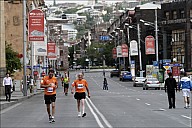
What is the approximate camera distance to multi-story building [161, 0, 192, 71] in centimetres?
9338

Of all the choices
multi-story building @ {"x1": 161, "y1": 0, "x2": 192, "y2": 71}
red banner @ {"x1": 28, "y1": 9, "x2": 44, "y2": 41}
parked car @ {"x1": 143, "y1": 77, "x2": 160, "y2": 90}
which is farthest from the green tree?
multi-story building @ {"x1": 161, "y1": 0, "x2": 192, "y2": 71}

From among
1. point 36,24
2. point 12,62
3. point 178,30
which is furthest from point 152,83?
point 178,30

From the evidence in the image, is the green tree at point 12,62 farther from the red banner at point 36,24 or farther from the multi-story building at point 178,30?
the multi-story building at point 178,30

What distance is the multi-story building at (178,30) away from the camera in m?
93.4

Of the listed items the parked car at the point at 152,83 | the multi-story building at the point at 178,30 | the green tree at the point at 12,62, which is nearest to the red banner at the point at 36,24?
the green tree at the point at 12,62

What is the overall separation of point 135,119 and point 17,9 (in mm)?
55001

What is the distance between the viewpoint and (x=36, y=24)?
4284 centimetres

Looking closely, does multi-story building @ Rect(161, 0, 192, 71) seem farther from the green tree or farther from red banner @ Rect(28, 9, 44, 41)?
red banner @ Rect(28, 9, 44, 41)

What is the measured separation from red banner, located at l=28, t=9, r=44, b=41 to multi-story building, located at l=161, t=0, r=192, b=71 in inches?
1986

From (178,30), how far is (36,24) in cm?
5712

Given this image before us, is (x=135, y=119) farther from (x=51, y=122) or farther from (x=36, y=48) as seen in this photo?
(x=36, y=48)

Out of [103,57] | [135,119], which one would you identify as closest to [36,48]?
[135,119]

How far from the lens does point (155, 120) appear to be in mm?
20984

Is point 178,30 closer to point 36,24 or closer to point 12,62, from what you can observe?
point 12,62
